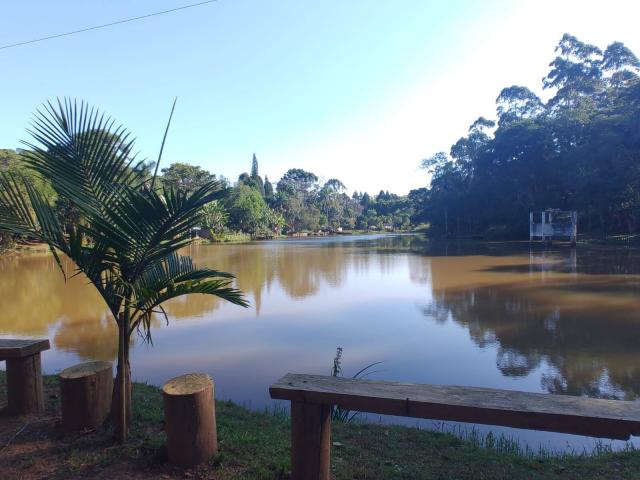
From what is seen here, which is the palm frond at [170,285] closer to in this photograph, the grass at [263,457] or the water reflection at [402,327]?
the grass at [263,457]

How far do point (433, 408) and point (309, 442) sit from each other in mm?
596

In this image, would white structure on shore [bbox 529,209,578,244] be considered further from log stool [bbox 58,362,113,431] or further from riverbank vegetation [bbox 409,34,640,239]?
log stool [bbox 58,362,113,431]

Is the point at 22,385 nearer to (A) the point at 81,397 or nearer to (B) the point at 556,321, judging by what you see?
(A) the point at 81,397

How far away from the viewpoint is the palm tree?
2.23m

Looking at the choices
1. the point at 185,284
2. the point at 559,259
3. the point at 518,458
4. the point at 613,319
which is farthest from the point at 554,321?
the point at 559,259

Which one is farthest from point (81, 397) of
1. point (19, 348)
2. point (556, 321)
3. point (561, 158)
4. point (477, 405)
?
point (561, 158)

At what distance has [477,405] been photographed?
1839mm

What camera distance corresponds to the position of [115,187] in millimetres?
2475

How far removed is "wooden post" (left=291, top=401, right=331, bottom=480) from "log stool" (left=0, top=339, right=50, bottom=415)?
1932mm

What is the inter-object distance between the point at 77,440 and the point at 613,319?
789 centimetres

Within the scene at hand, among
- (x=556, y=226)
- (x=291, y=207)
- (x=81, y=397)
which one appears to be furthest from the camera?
(x=291, y=207)

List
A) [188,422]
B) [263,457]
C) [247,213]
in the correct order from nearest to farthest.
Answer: [188,422] < [263,457] < [247,213]

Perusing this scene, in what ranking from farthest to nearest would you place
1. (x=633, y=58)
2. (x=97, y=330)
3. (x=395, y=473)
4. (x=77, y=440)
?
(x=633, y=58)
(x=97, y=330)
(x=77, y=440)
(x=395, y=473)

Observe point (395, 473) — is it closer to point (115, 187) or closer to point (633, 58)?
point (115, 187)
